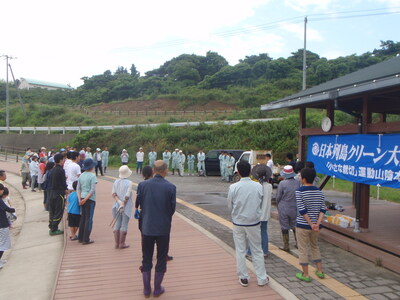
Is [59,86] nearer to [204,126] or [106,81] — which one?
[106,81]

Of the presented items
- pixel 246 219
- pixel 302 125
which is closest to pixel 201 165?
pixel 302 125

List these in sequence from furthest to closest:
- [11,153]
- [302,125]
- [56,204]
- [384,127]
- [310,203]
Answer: [11,153]
[302,125]
[56,204]
[384,127]
[310,203]

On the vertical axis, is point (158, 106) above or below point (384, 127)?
above

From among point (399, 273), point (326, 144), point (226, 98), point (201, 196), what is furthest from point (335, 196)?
point (226, 98)

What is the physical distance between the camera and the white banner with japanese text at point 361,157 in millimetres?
5926

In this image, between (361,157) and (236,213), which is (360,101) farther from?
(236,213)

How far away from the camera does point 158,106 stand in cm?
5256

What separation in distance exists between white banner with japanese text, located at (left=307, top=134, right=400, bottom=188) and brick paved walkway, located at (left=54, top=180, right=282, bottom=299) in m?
3.04

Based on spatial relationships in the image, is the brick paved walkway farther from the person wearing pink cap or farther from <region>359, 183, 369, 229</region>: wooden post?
<region>359, 183, 369, 229</region>: wooden post

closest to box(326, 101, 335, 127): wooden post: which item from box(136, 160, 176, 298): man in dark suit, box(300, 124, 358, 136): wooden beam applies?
box(300, 124, 358, 136): wooden beam

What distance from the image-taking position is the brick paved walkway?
14.5ft

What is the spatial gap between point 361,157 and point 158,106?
155ft

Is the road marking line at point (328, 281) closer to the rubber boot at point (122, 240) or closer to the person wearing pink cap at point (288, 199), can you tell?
the person wearing pink cap at point (288, 199)

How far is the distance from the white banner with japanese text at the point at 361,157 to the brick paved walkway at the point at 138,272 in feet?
9.99
